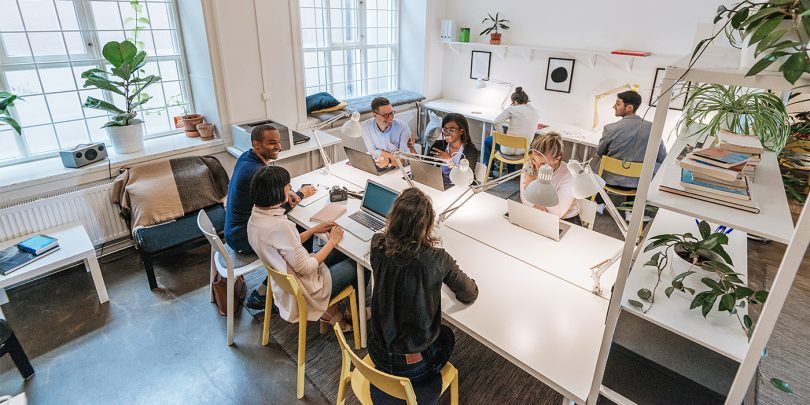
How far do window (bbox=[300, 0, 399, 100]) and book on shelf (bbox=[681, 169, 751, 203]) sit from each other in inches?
176

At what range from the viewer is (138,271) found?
3465 millimetres

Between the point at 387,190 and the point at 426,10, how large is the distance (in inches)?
156

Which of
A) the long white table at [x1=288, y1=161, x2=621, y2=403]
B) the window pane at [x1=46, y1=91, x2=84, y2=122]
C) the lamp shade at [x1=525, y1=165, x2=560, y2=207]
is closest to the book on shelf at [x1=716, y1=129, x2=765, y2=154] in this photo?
the lamp shade at [x1=525, y1=165, x2=560, y2=207]

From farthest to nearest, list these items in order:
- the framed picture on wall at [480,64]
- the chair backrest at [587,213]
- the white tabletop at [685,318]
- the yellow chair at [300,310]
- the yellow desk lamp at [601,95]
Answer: the framed picture on wall at [480,64] < the yellow desk lamp at [601,95] < the chair backrest at [587,213] < the yellow chair at [300,310] < the white tabletop at [685,318]

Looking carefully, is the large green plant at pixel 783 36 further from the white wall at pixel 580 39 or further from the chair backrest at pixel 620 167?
the white wall at pixel 580 39

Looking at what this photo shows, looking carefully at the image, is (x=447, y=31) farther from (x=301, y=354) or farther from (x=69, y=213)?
(x=301, y=354)

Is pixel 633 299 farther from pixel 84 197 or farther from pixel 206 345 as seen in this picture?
pixel 84 197

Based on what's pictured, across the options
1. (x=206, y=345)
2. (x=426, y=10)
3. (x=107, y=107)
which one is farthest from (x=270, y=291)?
(x=426, y=10)

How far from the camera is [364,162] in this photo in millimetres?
3572

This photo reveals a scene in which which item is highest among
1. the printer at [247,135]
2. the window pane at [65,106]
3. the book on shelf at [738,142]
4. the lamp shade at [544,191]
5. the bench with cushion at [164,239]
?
the book on shelf at [738,142]

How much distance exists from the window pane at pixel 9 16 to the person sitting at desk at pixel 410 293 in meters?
3.46

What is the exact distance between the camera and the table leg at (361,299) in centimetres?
251

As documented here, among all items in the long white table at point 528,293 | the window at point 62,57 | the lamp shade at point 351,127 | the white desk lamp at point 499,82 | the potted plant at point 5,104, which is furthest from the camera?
the white desk lamp at point 499,82

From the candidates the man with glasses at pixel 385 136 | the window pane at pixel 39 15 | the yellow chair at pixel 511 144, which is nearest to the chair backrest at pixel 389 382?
the man with glasses at pixel 385 136
